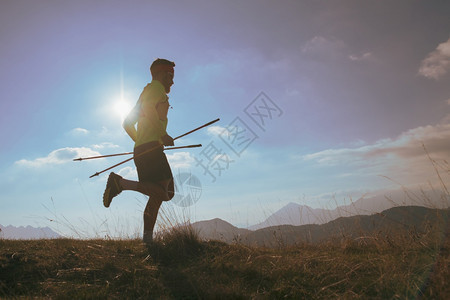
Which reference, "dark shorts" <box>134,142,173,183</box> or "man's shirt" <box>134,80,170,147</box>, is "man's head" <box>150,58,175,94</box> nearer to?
"man's shirt" <box>134,80,170,147</box>

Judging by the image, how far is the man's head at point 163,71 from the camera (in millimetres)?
4707

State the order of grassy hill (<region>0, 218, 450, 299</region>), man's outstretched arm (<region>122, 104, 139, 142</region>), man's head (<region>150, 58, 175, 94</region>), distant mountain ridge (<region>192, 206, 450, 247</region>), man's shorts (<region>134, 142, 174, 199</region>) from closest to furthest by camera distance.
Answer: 1. grassy hill (<region>0, 218, 450, 299</region>)
2. distant mountain ridge (<region>192, 206, 450, 247</region>)
3. man's shorts (<region>134, 142, 174, 199</region>)
4. man's head (<region>150, 58, 175, 94</region>)
5. man's outstretched arm (<region>122, 104, 139, 142</region>)

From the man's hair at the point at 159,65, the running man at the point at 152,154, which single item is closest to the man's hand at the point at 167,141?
the running man at the point at 152,154

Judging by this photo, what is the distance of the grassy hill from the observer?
2.63 meters

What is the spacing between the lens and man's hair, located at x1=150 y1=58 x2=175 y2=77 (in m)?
4.71

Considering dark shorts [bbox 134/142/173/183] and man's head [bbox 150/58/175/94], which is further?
man's head [bbox 150/58/175/94]

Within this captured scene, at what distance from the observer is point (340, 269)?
3168mm

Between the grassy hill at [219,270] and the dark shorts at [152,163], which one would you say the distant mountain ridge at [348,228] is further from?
the dark shorts at [152,163]

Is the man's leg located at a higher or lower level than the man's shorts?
lower

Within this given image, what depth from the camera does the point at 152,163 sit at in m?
4.42

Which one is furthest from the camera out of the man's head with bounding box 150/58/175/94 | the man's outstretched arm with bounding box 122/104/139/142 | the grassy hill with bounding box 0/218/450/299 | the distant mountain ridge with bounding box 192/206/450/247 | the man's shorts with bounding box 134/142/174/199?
the man's outstretched arm with bounding box 122/104/139/142

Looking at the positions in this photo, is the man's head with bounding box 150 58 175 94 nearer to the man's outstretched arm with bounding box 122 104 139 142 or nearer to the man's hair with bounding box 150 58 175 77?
the man's hair with bounding box 150 58 175 77

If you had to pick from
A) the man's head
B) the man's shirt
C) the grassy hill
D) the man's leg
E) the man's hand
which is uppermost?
the man's head

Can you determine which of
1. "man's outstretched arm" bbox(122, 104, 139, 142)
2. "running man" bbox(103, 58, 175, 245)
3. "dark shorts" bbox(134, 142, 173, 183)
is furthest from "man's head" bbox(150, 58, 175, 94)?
"dark shorts" bbox(134, 142, 173, 183)
